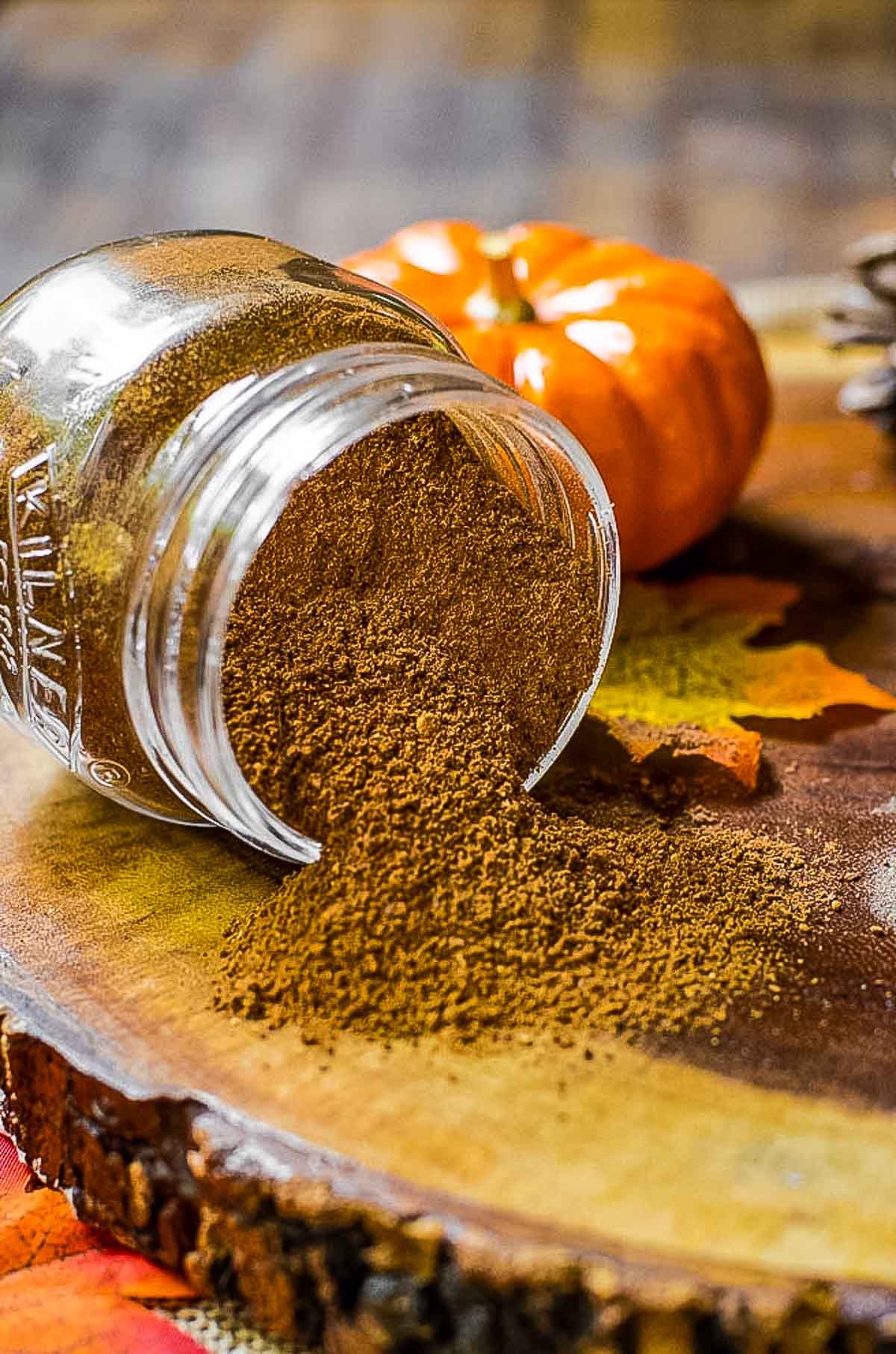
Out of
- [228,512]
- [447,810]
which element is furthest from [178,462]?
[447,810]

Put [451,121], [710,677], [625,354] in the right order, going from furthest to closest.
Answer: [451,121] < [625,354] < [710,677]

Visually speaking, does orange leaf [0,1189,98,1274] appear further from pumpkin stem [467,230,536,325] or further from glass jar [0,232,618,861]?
pumpkin stem [467,230,536,325]

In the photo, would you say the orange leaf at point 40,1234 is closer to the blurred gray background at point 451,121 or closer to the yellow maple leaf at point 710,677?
the yellow maple leaf at point 710,677

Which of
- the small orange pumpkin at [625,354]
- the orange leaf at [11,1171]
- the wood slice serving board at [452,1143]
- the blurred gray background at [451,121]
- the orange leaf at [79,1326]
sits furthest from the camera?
the blurred gray background at [451,121]

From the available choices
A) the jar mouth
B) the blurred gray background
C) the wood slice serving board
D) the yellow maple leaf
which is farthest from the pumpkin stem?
the blurred gray background

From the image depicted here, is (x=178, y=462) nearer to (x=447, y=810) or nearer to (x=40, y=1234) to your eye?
(x=447, y=810)

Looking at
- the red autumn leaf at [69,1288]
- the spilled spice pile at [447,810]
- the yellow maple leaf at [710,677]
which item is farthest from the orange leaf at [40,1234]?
the yellow maple leaf at [710,677]
